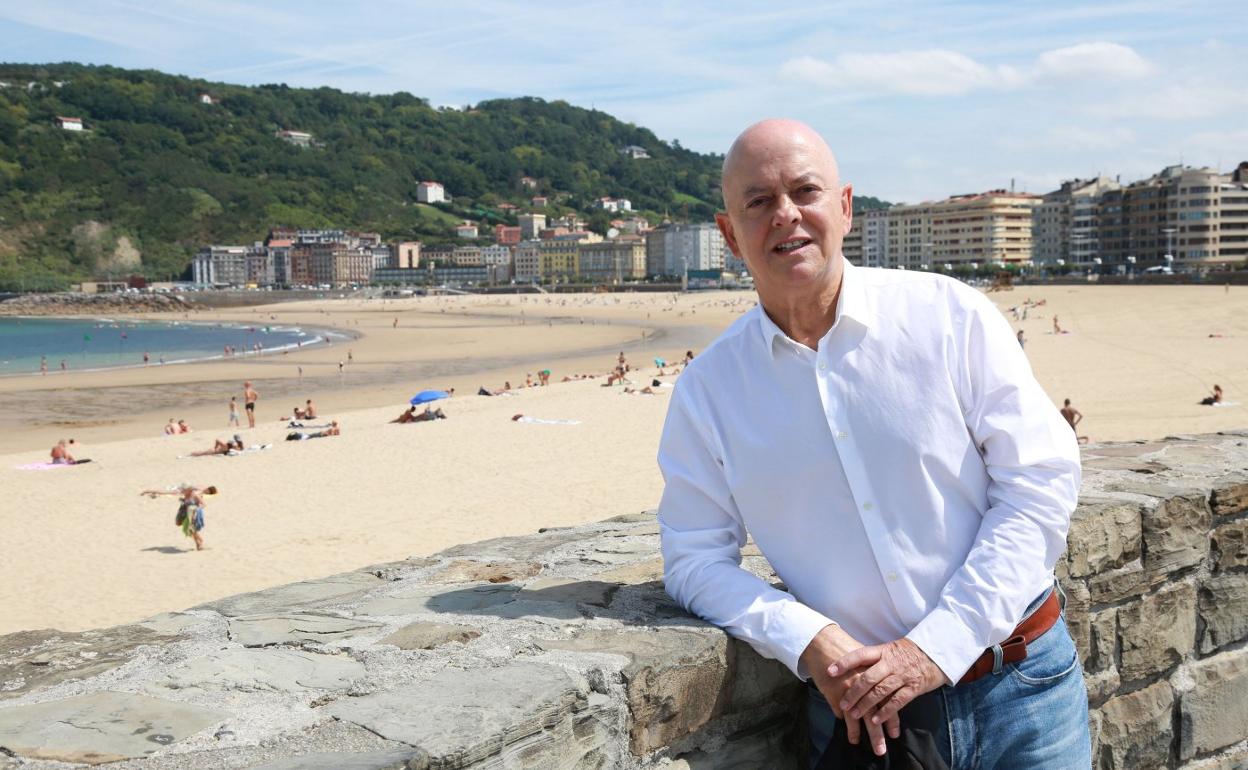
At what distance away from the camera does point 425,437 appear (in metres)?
16.9

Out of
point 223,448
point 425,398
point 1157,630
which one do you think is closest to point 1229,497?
point 1157,630

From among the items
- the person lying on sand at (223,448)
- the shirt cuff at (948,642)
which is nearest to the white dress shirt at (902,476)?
the shirt cuff at (948,642)

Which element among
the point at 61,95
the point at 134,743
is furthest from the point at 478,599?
the point at 61,95

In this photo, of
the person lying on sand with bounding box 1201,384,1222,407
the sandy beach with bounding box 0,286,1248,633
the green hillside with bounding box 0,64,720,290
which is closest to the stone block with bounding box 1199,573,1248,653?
the sandy beach with bounding box 0,286,1248,633

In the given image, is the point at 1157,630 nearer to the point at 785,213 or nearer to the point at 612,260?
the point at 785,213

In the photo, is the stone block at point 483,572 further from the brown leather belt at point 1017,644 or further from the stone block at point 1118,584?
the stone block at point 1118,584

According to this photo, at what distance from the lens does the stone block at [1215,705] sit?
272cm

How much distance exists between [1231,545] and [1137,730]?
1.97ft

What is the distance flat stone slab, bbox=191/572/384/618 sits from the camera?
2342 mm

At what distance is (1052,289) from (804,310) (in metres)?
66.1

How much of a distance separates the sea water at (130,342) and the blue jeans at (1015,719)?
42.3 m

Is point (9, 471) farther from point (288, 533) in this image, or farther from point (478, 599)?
point (478, 599)

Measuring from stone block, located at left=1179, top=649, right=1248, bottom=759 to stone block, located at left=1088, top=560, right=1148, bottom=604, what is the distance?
0.37 meters

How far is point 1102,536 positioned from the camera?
248 centimetres
